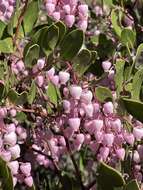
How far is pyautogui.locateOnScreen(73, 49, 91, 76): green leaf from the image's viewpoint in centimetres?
112

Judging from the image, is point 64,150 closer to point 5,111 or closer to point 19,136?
point 19,136

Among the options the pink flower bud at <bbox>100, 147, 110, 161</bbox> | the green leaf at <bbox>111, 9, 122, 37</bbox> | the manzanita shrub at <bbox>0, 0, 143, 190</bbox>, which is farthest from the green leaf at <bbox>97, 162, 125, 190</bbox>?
the green leaf at <bbox>111, 9, 122, 37</bbox>

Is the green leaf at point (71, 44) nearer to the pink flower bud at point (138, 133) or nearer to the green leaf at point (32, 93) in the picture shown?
→ the green leaf at point (32, 93)

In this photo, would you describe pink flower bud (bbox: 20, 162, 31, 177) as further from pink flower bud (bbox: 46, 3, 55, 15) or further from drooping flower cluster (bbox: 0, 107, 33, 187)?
pink flower bud (bbox: 46, 3, 55, 15)

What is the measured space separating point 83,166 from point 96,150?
58cm

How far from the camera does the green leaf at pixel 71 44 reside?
1.09 m

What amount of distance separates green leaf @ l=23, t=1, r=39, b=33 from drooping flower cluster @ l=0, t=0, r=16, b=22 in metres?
0.05

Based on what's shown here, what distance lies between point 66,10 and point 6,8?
169 millimetres

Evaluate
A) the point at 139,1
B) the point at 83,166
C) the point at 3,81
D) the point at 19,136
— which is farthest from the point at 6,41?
the point at 83,166

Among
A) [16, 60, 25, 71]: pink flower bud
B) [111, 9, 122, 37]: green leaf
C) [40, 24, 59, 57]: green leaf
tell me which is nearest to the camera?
[40, 24, 59, 57]: green leaf

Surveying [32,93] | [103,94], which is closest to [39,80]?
[32,93]

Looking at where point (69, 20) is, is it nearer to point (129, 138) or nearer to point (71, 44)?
point (71, 44)

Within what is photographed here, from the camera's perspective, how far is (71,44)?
1113mm

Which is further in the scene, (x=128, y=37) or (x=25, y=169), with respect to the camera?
(x=128, y=37)
